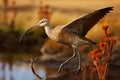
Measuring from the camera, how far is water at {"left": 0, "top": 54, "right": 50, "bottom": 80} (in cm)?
575

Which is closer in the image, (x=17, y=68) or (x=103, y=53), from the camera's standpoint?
(x=103, y=53)

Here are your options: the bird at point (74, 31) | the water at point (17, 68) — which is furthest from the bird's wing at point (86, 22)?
the water at point (17, 68)

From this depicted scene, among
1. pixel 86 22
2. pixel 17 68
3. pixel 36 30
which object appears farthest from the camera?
pixel 36 30

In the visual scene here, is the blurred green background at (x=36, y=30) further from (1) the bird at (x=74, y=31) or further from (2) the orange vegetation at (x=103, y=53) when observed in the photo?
(1) the bird at (x=74, y=31)

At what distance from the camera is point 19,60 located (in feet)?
22.4

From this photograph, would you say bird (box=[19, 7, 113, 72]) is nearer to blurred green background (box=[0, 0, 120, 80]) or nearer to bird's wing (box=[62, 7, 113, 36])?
bird's wing (box=[62, 7, 113, 36])

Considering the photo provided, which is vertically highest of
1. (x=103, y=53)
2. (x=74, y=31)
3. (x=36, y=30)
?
(x=74, y=31)

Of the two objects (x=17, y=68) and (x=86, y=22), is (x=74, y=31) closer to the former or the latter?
(x=86, y=22)

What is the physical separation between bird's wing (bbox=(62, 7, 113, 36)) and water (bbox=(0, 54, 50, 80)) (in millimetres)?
1902

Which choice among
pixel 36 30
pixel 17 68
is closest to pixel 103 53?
pixel 17 68

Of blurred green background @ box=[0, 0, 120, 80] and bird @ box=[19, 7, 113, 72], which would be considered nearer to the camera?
bird @ box=[19, 7, 113, 72]

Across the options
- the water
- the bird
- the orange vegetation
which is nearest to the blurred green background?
the water

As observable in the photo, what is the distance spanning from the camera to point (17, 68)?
20.8 feet

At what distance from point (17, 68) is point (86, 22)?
9.30 feet
